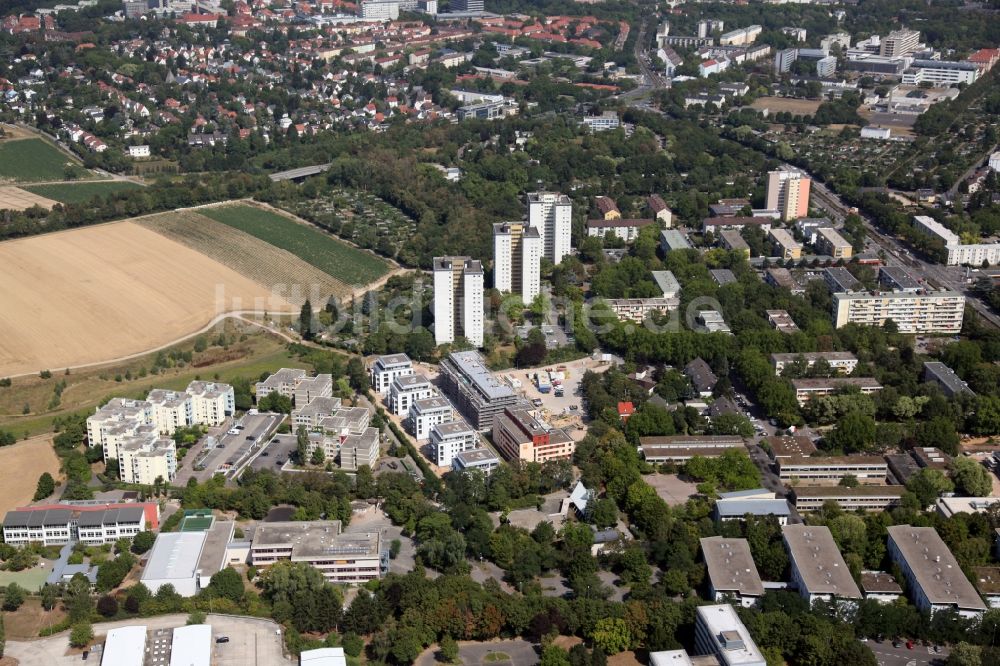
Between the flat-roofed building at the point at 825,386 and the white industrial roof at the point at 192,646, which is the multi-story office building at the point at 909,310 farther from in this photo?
the white industrial roof at the point at 192,646

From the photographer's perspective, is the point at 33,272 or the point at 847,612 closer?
the point at 847,612

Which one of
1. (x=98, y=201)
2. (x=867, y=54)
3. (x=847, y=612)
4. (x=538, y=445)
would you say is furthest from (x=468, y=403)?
(x=867, y=54)

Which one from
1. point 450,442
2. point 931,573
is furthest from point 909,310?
point 450,442

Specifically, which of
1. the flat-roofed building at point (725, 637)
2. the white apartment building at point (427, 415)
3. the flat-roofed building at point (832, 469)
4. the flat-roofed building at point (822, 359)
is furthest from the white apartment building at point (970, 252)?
the flat-roofed building at point (725, 637)

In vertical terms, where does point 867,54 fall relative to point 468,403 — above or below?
above

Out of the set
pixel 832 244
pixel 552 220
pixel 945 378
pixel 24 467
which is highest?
pixel 552 220

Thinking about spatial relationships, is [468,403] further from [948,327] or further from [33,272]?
[33,272]

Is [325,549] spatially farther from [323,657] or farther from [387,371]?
[387,371]
